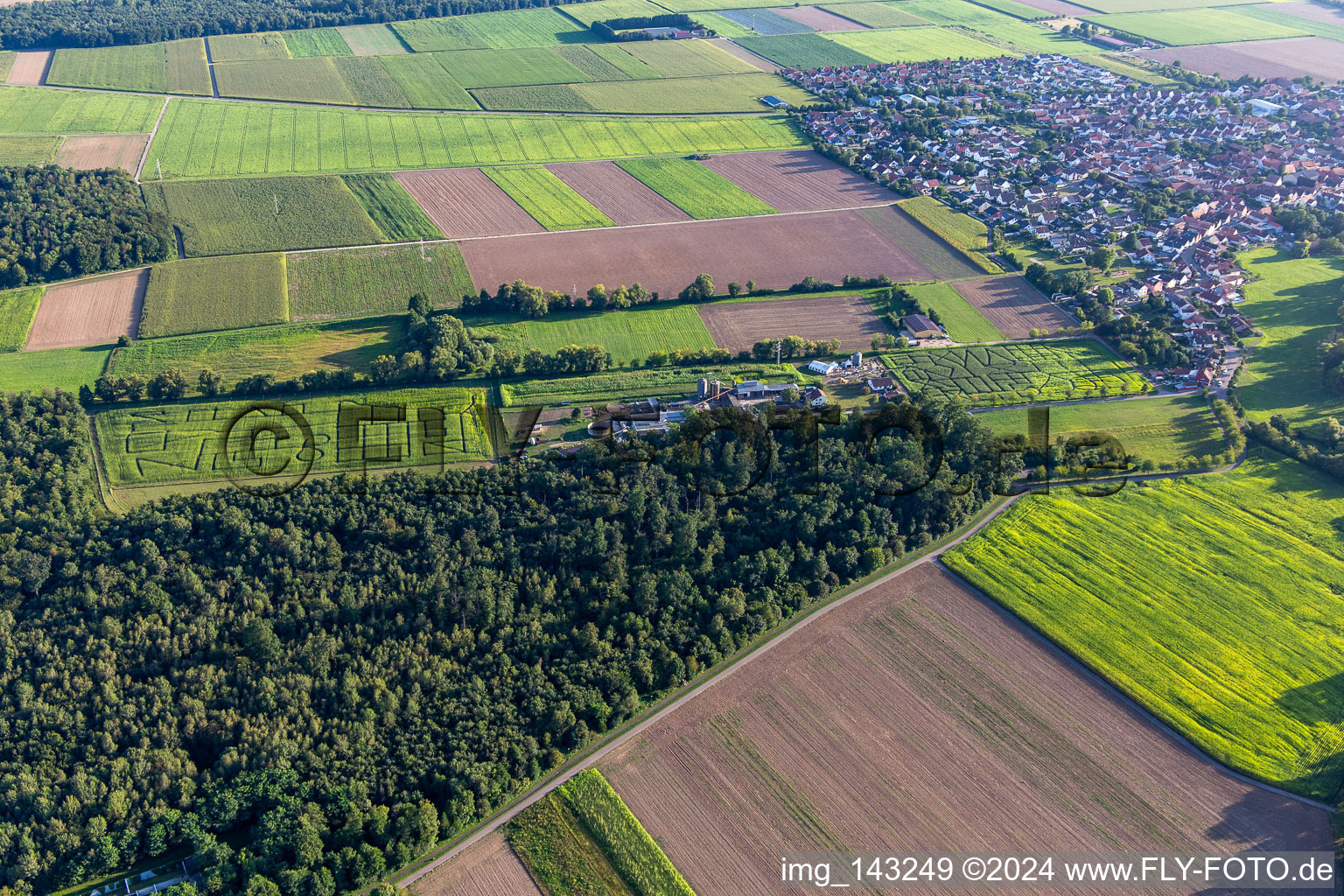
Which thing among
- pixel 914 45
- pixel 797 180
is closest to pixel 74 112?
pixel 797 180

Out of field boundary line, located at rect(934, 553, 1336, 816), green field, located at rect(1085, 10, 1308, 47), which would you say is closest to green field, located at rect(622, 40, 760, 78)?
green field, located at rect(1085, 10, 1308, 47)

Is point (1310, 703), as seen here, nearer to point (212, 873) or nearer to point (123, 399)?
point (212, 873)

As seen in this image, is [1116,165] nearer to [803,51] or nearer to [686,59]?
[803,51]

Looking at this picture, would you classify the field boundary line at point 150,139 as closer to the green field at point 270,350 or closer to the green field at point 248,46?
the green field at point 248,46

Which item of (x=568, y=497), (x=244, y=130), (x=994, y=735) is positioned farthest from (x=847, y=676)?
(x=244, y=130)

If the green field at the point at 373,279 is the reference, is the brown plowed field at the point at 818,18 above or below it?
above

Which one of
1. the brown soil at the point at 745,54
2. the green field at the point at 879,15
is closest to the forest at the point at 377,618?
the brown soil at the point at 745,54

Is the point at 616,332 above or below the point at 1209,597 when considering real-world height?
above
